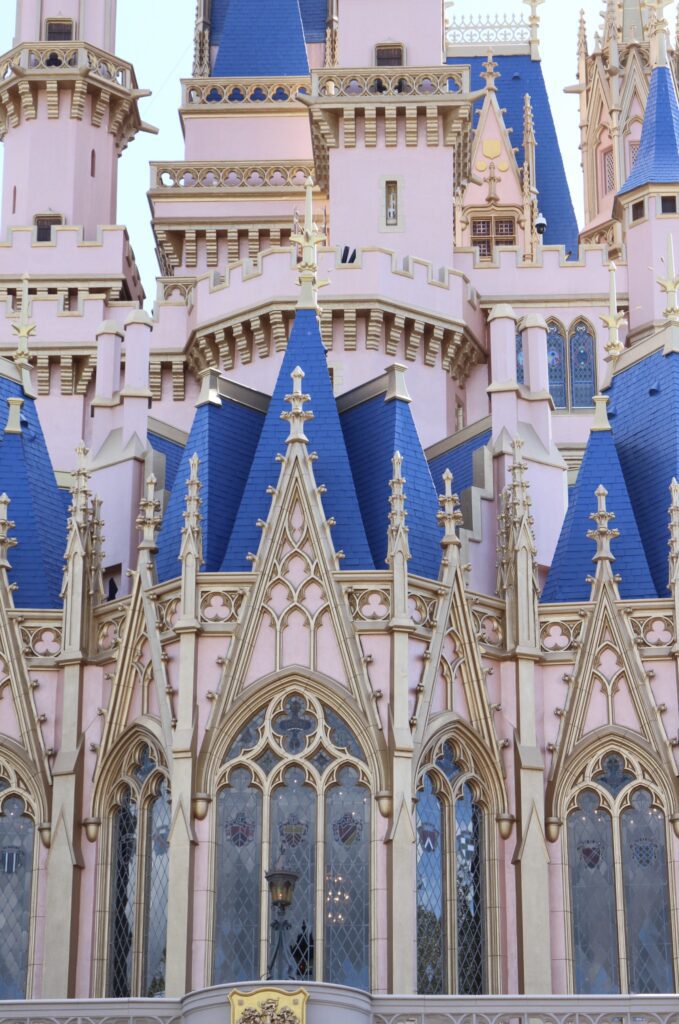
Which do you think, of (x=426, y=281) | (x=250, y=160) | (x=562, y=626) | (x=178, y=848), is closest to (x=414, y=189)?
(x=426, y=281)

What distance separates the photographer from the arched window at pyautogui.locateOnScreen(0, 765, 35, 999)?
3612cm

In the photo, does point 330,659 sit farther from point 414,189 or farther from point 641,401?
point 414,189

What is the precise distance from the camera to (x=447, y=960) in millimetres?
35344

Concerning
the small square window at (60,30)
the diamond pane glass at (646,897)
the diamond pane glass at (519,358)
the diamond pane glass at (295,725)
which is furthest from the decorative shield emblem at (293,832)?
the small square window at (60,30)

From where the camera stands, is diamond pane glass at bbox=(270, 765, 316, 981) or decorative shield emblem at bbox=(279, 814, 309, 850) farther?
decorative shield emblem at bbox=(279, 814, 309, 850)

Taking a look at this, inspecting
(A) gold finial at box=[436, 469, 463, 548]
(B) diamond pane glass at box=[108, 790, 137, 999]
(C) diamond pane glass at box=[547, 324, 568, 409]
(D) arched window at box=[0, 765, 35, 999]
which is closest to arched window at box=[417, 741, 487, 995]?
(A) gold finial at box=[436, 469, 463, 548]

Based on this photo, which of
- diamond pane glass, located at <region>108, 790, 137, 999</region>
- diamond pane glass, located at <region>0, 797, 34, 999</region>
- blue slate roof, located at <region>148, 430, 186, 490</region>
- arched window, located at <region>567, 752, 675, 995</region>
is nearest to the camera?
diamond pane glass, located at <region>108, 790, 137, 999</region>

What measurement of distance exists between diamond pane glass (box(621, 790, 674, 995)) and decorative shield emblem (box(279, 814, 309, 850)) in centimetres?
441

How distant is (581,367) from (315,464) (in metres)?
12.7

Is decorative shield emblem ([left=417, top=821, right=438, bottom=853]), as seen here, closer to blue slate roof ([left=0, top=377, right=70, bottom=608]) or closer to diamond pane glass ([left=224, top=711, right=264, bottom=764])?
diamond pane glass ([left=224, top=711, right=264, bottom=764])

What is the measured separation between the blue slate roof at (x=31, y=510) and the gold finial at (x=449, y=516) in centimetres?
567

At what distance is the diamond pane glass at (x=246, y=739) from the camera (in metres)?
35.9

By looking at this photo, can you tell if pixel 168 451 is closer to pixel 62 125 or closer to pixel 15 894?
pixel 15 894

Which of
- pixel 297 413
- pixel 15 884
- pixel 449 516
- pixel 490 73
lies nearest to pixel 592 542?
pixel 449 516
